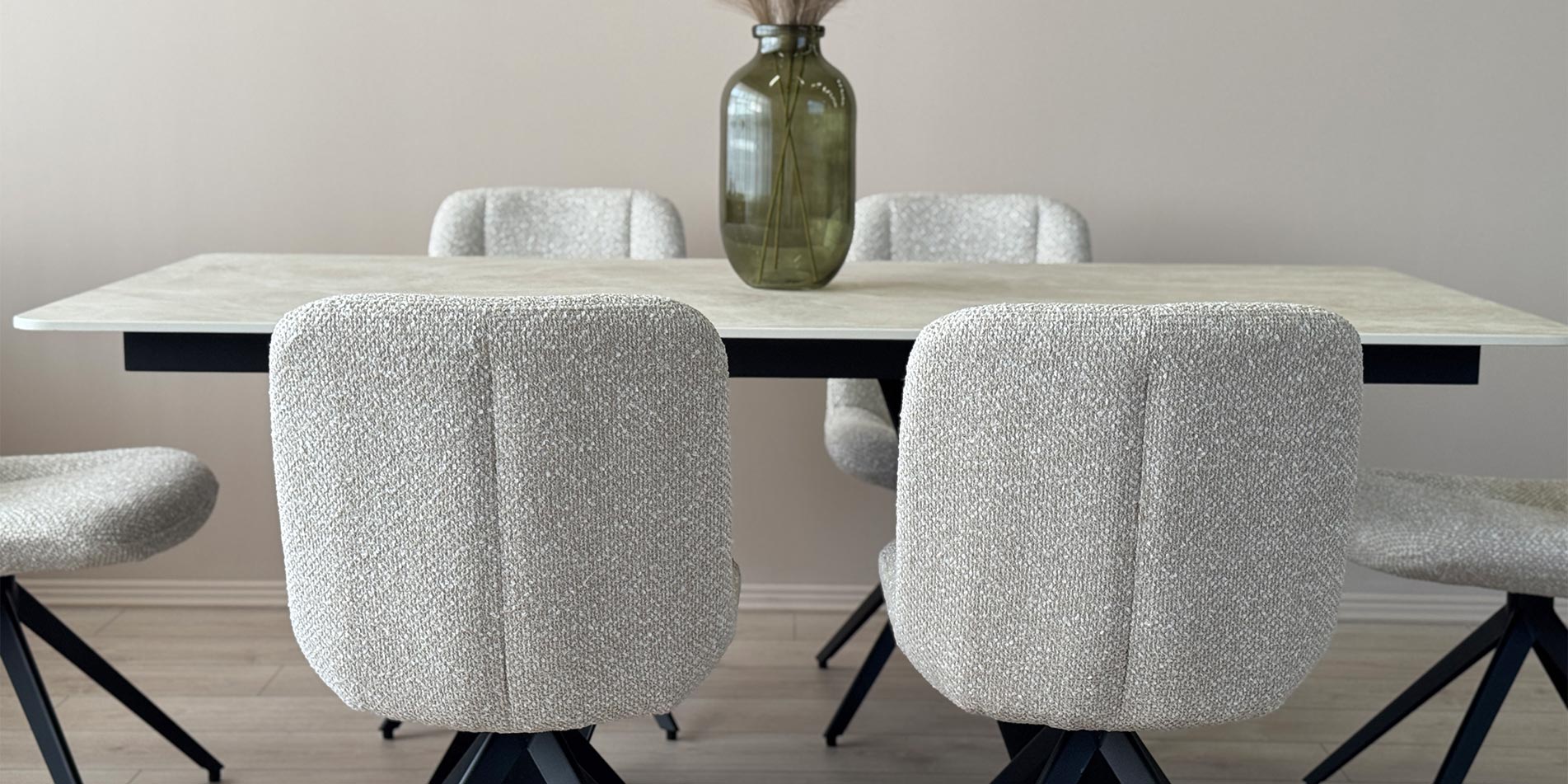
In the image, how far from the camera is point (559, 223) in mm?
2570

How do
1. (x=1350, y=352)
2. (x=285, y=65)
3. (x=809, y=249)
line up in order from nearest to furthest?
(x=1350, y=352) → (x=809, y=249) → (x=285, y=65)

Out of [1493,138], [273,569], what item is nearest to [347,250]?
[273,569]

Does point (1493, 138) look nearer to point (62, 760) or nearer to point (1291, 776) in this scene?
point (1291, 776)

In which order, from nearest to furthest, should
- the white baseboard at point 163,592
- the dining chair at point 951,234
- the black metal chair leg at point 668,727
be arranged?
1. the black metal chair leg at point 668,727
2. the dining chair at point 951,234
3. the white baseboard at point 163,592

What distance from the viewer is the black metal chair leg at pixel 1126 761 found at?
1516mm

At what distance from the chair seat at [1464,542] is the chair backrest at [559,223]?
125 centimetres

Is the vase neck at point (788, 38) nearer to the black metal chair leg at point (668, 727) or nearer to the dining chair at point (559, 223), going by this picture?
the dining chair at point (559, 223)

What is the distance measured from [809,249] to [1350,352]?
82 cm

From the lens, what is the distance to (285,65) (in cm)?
279

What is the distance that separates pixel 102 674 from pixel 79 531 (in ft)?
1.18

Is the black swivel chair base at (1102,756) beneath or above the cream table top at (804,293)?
beneath

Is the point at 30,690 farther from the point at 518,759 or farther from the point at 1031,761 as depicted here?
the point at 1031,761

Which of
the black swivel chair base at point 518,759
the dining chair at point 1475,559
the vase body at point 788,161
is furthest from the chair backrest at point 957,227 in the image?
the black swivel chair base at point 518,759

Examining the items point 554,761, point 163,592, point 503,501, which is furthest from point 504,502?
point 163,592
